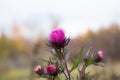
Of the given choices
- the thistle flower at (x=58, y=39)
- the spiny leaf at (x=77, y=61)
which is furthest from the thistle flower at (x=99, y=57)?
the thistle flower at (x=58, y=39)

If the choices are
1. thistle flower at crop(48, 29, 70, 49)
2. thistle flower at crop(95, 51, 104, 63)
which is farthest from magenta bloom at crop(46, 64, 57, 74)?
thistle flower at crop(95, 51, 104, 63)

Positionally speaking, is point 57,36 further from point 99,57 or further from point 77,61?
point 99,57

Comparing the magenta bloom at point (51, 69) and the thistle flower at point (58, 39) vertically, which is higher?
the thistle flower at point (58, 39)

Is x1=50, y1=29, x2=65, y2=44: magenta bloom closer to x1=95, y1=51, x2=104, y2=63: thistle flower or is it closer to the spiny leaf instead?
the spiny leaf

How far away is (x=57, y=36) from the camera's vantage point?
3.27 m

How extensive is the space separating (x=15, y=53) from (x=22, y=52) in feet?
4.11

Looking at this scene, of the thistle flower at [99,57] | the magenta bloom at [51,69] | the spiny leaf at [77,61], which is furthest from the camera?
the thistle flower at [99,57]

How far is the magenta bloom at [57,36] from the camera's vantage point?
10.7ft

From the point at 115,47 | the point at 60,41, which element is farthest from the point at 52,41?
the point at 115,47

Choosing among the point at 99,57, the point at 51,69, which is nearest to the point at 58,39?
the point at 51,69

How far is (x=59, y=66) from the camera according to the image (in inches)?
130

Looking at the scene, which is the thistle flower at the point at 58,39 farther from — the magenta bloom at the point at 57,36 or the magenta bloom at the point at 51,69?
the magenta bloom at the point at 51,69

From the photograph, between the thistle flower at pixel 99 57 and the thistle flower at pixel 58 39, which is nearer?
the thistle flower at pixel 58 39

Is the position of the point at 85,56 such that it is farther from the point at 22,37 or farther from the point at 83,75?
the point at 22,37
